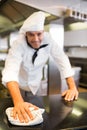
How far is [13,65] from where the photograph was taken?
0.95 metres

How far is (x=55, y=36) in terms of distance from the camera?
6.11 feet

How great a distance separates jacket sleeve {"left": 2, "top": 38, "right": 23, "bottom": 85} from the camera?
880 millimetres

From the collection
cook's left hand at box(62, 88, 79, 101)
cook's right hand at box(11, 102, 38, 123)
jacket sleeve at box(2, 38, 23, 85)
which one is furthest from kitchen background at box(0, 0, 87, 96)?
cook's right hand at box(11, 102, 38, 123)

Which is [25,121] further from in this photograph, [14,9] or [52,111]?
[14,9]

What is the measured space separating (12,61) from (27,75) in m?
0.40

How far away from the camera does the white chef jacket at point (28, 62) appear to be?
938mm

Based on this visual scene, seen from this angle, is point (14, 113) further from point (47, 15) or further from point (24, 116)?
point (47, 15)

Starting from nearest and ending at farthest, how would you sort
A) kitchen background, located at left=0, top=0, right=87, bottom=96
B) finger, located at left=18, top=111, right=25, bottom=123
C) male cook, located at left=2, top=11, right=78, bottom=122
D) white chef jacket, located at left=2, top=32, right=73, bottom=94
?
finger, located at left=18, top=111, right=25, bottom=123 → male cook, located at left=2, top=11, right=78, bottom=122 → white chef jacket, located at left=2, top=32, right=73, bottom=94 → kitchen background, located at left=0, top=0, right=87, bottom=96

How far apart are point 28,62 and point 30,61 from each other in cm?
2

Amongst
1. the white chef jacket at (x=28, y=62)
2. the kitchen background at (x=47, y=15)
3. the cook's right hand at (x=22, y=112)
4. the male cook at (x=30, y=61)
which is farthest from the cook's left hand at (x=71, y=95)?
the kitchen background at (x=47, y=15)

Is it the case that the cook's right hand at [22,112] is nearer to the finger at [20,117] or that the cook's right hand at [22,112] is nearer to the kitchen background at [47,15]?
the finger at [20,117]

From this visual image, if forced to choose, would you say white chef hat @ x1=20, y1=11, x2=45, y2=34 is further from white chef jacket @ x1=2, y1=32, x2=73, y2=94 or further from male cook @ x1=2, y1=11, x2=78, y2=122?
white chef jacket @ x1=2, y1=32, x2=73, y2=94

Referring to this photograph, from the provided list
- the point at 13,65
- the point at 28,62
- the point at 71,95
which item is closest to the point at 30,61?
the point at 28,62

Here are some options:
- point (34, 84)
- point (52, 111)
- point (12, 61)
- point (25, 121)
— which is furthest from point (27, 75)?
point (25, 121)
